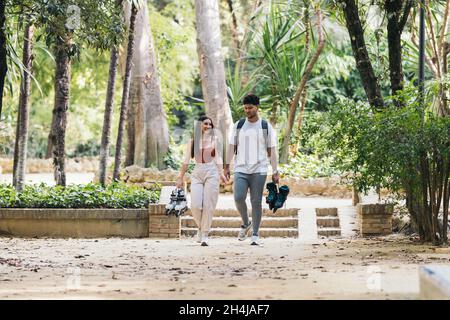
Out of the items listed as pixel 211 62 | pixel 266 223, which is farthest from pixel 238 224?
pixel 211 62

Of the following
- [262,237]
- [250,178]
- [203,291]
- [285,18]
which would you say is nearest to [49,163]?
[285,18]

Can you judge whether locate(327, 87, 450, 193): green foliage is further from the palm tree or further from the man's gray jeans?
the palm tree

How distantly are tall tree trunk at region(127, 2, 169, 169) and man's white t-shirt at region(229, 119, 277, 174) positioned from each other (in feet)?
38.3

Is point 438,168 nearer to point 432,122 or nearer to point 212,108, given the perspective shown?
point 432,122

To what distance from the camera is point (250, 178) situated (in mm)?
12750

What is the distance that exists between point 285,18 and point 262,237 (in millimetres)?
12768

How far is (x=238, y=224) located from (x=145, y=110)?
8.56m

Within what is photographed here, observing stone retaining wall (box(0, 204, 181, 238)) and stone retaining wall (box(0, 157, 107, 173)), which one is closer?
stone retaining wall (box(0, 204, 181, 238))

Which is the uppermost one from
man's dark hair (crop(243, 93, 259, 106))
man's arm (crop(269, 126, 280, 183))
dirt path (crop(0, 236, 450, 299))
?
man's dark hair (crop(243, 93, 259, 106))

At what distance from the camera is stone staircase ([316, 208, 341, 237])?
52.4ft

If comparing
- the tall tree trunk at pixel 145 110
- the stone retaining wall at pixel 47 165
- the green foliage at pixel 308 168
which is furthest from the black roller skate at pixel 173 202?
the stone retaining wall at pixel 47 165

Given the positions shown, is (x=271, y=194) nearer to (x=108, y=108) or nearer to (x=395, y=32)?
(x=395, y=32)

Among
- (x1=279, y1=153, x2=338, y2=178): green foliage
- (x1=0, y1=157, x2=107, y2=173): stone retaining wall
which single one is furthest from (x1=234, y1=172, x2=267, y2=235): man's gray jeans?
(x1=0, y1=157, x2=107, y2=173): stone retaining wall
